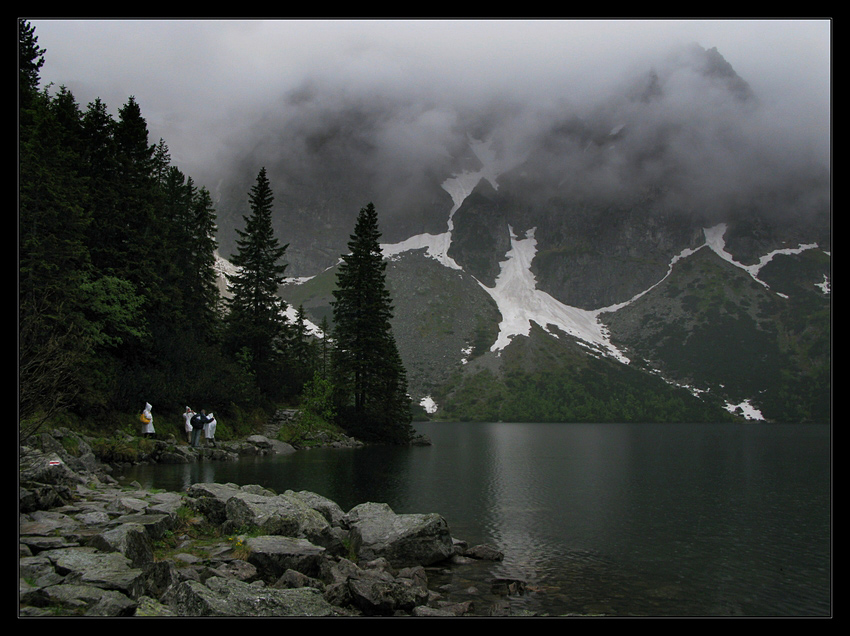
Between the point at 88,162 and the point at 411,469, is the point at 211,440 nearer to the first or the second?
the point at 411,469

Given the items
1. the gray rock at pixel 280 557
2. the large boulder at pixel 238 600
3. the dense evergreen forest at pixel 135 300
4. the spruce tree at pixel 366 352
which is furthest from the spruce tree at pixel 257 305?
the large boulder at pixel 238 600

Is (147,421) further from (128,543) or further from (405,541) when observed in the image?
(128,543)

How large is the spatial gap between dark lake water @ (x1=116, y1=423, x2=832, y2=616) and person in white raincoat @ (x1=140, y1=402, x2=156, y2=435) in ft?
14.9

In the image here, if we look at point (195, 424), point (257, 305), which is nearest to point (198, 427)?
point (195, 424)

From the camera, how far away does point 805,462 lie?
5253 centimetres

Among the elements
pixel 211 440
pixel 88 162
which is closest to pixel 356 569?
pixel 211 440

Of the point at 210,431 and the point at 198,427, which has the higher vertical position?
the point at 198,427

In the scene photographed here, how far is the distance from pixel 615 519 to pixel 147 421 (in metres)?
28.7

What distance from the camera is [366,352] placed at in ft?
210

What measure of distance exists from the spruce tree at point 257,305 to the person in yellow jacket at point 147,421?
22.0 metres

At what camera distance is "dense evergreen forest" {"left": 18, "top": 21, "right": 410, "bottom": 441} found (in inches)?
1147

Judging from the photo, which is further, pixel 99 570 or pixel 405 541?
pixel 405 541

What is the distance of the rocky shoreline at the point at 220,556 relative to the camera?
927cm
